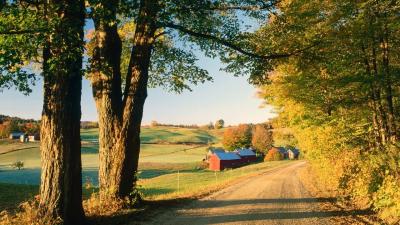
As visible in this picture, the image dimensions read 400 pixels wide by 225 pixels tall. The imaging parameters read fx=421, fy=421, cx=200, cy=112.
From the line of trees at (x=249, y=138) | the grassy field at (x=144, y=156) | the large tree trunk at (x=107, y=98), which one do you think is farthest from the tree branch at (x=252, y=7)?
the line of trees at (x=249, y=138)

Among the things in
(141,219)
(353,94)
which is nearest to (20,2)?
(141,219)

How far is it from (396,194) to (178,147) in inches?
4544

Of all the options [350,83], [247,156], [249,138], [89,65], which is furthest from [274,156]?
[89,65]

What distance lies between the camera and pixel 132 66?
14.8m

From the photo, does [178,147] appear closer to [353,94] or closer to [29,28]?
[353,94]

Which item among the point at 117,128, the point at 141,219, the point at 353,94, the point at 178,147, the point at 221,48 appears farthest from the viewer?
the point at 178,147

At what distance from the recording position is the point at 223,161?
94125 millimetres

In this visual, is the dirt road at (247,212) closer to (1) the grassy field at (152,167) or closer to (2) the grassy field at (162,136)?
(1) the grassy field at (152,167)

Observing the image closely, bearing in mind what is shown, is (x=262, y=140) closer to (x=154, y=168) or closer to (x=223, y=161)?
(x=223, y=161)

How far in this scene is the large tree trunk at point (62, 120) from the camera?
34.5ft

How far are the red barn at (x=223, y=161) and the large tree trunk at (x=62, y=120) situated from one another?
264 feet

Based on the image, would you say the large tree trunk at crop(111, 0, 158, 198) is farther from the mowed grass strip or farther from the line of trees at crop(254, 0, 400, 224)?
the mowed grass strip

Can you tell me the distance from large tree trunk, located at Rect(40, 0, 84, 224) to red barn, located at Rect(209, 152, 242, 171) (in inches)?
3173

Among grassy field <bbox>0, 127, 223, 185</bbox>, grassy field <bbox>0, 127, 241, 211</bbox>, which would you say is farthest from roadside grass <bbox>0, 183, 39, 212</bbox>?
→ grassy field <bbox>0, 127, 223, 185</bbox>
